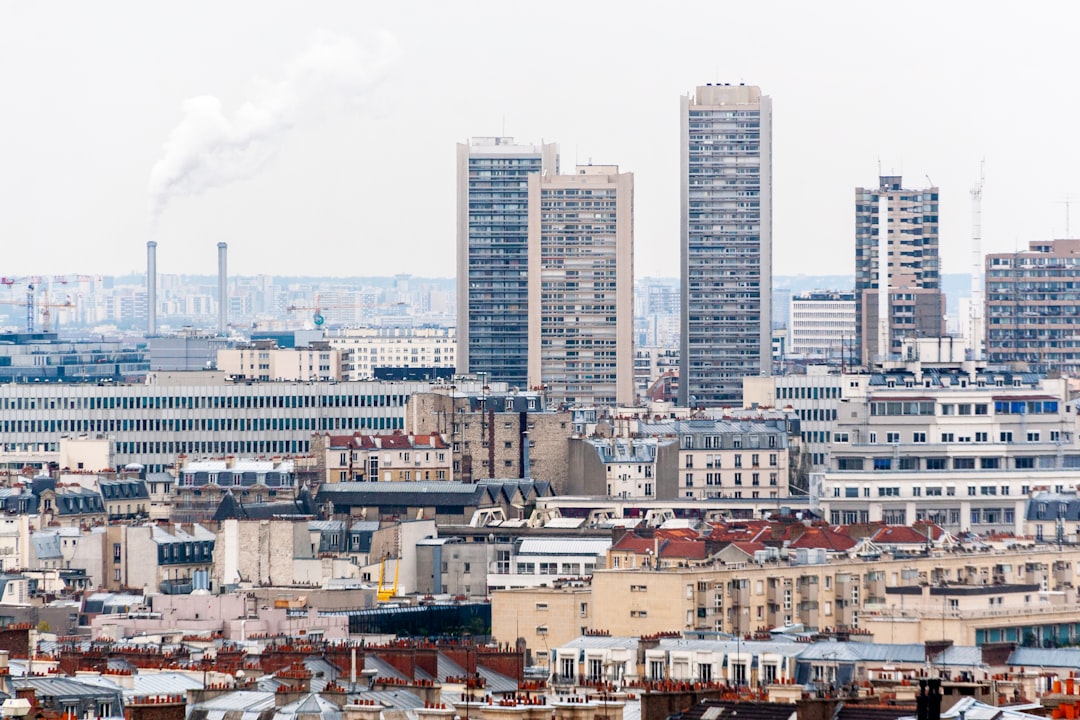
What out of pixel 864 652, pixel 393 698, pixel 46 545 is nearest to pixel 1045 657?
pixel 864 652

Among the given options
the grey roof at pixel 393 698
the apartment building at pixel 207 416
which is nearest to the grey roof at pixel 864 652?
the grey roof at pixel 393 698

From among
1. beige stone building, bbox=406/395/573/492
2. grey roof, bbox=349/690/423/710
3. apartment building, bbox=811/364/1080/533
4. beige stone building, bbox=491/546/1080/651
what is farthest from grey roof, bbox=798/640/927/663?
beige stone building, bbox=406/395/573/492

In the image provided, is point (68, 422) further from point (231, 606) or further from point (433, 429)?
point (231, 606)

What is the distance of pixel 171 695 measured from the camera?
201 feet

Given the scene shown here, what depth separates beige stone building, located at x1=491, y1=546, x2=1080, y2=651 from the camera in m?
90.8

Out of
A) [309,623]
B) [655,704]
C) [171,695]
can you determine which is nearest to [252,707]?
[171,695]

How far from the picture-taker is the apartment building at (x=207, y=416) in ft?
636

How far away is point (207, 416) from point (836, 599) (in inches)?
3773

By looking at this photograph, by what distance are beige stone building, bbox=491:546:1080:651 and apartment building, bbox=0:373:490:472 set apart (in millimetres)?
87414

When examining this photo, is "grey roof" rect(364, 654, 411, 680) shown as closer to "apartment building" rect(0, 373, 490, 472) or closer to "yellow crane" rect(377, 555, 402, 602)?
"yellow crane" rect(377, 555, 402, 602)

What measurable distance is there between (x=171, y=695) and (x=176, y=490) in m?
98.3

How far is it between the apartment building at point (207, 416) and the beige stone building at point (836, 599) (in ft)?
287

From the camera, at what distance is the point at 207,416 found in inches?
7687

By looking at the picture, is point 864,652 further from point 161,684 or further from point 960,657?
point 161,684
